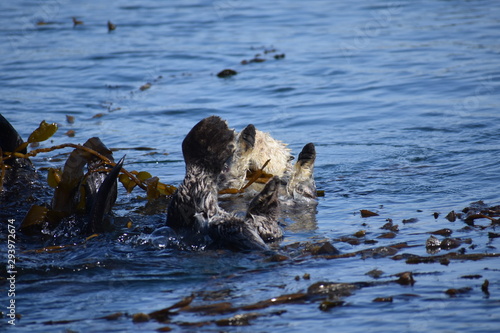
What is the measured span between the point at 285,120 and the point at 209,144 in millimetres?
3997

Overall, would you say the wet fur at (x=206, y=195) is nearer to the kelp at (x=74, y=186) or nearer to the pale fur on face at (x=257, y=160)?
the kelp at (x=74, y=186)

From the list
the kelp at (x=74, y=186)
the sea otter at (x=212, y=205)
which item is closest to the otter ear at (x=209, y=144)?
the sea otter at (x=212, y=205)

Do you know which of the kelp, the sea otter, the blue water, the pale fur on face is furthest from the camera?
the pale fur on face

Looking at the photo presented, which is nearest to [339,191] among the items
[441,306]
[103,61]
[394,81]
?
[441,306]

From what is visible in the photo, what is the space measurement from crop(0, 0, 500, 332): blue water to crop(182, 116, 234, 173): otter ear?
556mm

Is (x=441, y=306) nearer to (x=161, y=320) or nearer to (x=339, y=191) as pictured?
(x=161, y=320)

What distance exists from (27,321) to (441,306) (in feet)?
6.18

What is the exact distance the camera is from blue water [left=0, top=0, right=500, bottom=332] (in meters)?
3.17

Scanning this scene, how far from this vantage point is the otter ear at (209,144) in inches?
152

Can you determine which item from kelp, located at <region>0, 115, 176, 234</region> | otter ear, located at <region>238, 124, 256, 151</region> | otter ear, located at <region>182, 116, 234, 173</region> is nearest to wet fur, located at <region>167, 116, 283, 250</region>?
otter ear, located at <region>182, 116, 234, 173</region>

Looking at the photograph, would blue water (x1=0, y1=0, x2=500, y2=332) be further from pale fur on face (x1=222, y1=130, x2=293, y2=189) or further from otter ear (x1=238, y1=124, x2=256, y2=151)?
otter ear (x1=238, y1=124, x2=256, y2=151)

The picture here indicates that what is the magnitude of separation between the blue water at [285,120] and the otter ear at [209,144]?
556 mm

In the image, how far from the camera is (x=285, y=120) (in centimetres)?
779

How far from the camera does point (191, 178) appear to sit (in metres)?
3.85
